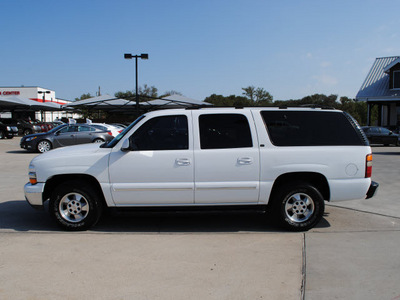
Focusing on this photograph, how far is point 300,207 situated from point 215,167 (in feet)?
4.57

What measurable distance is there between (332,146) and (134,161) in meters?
2.84

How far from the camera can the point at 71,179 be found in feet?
18.6

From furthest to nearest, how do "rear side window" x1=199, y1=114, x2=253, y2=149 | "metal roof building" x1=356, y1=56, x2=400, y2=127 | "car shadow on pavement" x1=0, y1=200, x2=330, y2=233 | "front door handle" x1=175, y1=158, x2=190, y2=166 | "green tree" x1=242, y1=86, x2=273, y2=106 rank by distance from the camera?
"green tree" x1=242, y1=86, x2=273, y2=106, "metal roof building" x1=356, y1=56, x2=400, y2=127, "car shadow on pavement" x1=0, y1=200, x2=330, y2=233, "rear side window" x1=199, y1=114, x2=253, y2=149, "front door handle" x1=175, y1=158, x2=190, y2=166

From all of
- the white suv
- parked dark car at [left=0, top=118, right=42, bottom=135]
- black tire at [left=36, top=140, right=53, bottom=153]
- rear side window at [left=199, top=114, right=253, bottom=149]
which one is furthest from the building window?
rear side window at [left=199, top=114, right=253, bottom=149]

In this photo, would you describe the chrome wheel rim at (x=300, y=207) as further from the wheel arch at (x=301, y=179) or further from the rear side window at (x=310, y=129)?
the rear side window at (x=310, y=129)

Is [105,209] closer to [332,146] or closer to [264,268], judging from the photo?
[264,268]

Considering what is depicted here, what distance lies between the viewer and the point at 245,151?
5.47m

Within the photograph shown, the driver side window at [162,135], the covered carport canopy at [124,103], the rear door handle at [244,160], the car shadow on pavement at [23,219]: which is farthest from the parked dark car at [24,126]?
the rear door handle at [244,160]

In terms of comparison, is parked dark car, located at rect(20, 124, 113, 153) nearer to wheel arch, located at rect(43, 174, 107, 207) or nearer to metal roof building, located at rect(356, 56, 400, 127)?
wheel arch, located at rect(43, 174, 107, 207)

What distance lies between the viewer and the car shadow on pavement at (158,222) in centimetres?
579

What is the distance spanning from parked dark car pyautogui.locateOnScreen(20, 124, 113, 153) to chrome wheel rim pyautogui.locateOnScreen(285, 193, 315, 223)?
13.8m

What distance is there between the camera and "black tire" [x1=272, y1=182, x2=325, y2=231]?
18.2 ft

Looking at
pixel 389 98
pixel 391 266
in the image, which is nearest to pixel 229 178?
pixel 391 266

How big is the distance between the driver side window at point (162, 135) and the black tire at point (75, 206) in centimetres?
96
